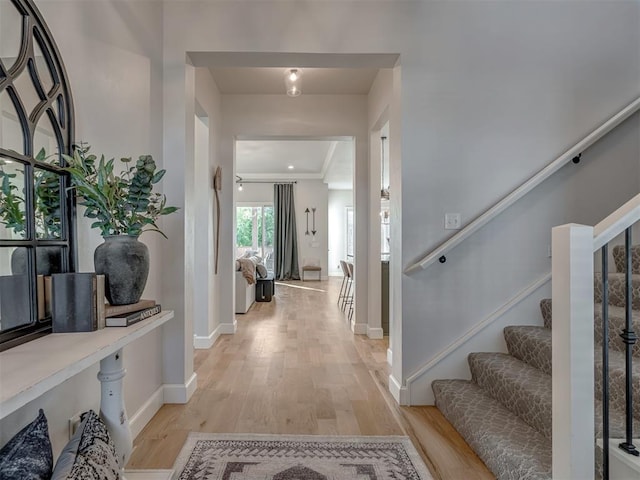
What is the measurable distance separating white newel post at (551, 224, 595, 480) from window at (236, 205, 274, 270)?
9211 mm

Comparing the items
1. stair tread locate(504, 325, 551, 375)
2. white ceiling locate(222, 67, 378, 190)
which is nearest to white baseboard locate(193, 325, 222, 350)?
white ceiling locate(222, 67, 378, 190)

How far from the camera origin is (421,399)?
2.40 m

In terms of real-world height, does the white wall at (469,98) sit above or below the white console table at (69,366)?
above

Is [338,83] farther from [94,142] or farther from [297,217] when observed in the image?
[297,217]

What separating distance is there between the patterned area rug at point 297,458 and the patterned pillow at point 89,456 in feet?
1.99

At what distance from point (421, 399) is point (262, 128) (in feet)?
10.4

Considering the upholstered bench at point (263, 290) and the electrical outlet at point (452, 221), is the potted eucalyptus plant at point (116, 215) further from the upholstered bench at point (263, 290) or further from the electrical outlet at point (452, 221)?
the upholstered bench at point (263, 290)

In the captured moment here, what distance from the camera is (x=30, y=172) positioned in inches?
47.9

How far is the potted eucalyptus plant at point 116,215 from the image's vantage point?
1.37m

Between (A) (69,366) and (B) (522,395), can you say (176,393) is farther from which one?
(B) (522,395)

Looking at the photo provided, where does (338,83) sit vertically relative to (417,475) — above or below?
above

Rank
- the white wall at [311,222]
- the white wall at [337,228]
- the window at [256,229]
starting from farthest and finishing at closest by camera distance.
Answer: the white wall at [337,228], the window at [256,229], the white wall at [311,222]

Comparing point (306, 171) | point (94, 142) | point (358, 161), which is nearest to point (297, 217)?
point (306, 171)

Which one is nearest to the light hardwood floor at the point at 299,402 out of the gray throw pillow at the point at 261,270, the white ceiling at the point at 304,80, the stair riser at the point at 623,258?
the stair riser at the point at 623,258
